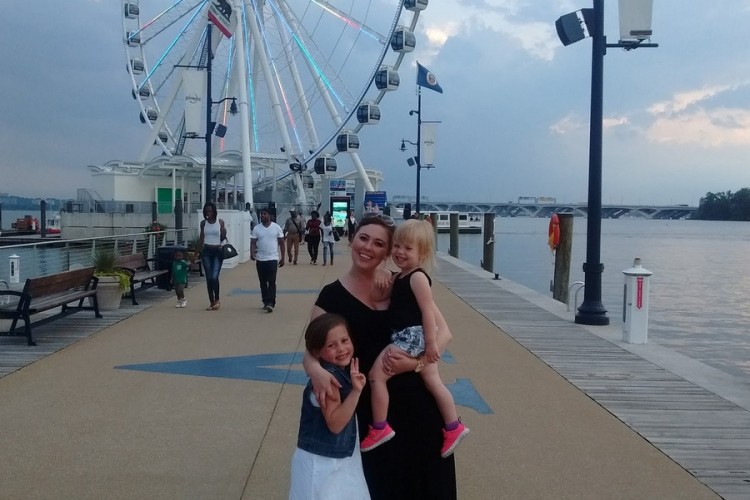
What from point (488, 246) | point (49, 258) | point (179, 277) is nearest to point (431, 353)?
point (179, 277)

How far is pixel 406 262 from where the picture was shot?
3.29m

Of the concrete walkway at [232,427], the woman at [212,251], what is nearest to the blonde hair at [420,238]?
the concrete walkway at [232,427]

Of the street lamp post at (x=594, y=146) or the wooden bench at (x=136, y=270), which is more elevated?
the street lamp post at (x=594, y=146)

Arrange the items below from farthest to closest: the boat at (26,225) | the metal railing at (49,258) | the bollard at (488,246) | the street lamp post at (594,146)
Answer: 1. the boat at (26,225)
2. the bollard at (488,246)
3. the metal railing at (49,258)
4. the street lamp post at (594,146)

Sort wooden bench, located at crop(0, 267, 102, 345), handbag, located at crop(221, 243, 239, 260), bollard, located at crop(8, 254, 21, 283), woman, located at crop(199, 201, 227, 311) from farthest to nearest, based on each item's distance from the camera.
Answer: bollard, located at crop(8, 254, 21, 283), handbag, located at crop(221, 243, 239, 260), woman, located at crop(199, 201, 227, 311), wooden bench, located at crop(0, 267, 102, 345)

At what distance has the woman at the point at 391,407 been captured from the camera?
331 centimetres

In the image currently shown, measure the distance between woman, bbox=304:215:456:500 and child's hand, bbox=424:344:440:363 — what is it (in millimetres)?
73

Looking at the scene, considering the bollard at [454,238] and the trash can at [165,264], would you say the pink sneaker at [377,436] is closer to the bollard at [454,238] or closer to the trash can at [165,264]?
the trash can at [165,264]

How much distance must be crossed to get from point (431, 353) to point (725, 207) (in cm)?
13242

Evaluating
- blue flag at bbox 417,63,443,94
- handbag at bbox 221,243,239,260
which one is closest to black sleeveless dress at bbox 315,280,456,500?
handbag at bbox 221,243,239,260

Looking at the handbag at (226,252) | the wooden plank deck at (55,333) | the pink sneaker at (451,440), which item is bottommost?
the wooden plank deck at (55,333)

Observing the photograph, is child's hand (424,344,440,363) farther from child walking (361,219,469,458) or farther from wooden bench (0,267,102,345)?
wooden bench (0,267,102,345)

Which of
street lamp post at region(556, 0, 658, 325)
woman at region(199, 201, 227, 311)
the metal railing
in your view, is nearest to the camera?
street lamp post at region(556, 0, 658, 325)

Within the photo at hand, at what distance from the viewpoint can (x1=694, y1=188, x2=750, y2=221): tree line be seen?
121750 mm
